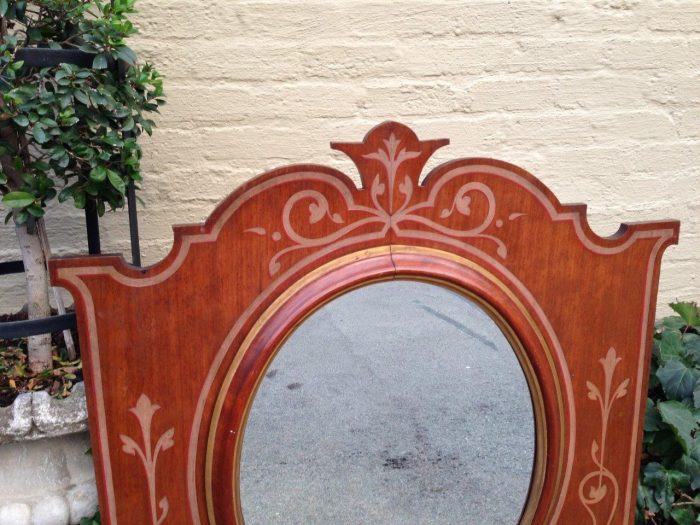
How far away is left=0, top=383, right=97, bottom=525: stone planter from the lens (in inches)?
37.8

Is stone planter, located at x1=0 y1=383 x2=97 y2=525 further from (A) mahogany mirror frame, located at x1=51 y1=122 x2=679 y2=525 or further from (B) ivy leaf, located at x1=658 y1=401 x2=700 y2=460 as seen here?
(B) ivy leaf, located at x1=658 y1=401 x2=700 y2=460

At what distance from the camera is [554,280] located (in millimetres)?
1023

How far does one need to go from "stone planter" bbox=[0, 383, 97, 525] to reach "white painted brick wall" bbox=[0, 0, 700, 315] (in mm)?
384

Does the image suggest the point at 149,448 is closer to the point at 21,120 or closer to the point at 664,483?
the point at 21,120

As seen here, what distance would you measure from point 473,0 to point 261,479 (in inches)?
40.4

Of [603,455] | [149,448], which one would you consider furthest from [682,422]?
[149,448]

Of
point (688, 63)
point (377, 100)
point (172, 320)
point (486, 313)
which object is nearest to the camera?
point (172, 320)

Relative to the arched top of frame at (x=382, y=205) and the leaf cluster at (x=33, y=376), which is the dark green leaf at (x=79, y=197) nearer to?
the arched top of frame at (x=382, y=205)

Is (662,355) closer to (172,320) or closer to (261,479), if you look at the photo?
(261,479)

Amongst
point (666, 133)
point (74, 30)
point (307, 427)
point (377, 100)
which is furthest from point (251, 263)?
point (666, 133)

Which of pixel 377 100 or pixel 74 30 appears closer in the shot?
pixel 74 30

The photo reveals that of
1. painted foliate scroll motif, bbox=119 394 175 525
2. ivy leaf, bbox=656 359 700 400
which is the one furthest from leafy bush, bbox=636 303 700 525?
painted foliate scroll motif, bbox=119 394 175 525

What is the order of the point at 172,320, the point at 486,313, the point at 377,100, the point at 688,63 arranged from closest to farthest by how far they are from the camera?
the point at 172,320 → the point at 486,313 → the point at 377,100 → the point at 688,63

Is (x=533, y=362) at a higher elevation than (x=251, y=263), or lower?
lower
